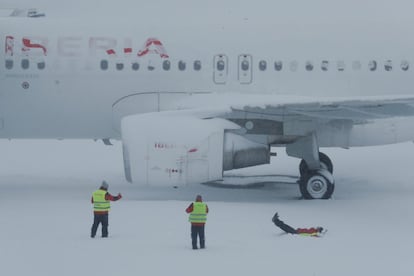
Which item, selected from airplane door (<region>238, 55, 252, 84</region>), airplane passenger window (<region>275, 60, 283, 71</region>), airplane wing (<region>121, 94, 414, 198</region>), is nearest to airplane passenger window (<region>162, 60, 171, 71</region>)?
airplane wing (<region>121, 94, 414, 198</region>)

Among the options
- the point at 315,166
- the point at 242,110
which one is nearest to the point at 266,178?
the point at 315,166

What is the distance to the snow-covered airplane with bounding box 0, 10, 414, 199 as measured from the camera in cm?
2269

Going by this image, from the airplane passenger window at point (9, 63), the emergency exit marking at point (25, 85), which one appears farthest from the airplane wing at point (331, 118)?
the airplane passenger window at point (9, 63)

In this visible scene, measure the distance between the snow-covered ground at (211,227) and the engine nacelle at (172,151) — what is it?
0.72m

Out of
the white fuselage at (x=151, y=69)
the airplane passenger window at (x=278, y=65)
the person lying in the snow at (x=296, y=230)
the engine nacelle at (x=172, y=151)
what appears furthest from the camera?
the airplane passenger window at (x=278, y=65)

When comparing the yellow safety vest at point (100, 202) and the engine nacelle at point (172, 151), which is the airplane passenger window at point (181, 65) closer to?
the engine nacelle at point (172, 151)

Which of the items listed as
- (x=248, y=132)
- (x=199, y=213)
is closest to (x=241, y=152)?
(x=248, y=132)

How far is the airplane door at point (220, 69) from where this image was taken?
22875 mm

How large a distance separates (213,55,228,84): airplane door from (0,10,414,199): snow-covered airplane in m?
0.02

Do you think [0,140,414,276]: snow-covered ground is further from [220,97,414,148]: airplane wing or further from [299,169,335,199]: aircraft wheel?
[220,97,414,148]: airplane wing

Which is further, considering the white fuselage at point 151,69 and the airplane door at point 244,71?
the airplane door at point 244,71

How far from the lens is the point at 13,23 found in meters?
23.0

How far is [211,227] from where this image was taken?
1823 centimetres

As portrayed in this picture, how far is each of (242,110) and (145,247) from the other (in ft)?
18.7
